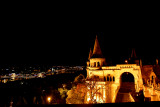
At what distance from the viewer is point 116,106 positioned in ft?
14.4

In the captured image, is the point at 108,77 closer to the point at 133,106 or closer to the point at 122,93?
the point at 122,93

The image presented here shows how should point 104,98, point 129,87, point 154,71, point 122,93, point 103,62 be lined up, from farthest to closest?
1. point 103,62
2. point 129,87
3. point 104,98
4. point 122,93
5. point 154,71

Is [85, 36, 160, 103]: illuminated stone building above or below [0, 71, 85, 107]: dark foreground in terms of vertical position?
above

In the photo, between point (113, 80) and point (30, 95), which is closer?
point (113, 80)

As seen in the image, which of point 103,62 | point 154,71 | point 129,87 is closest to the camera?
point 154,71

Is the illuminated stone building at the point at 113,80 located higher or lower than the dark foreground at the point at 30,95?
higher

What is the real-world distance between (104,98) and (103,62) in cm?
807

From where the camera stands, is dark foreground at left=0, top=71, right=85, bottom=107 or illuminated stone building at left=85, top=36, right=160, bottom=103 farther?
dark foreground at left=0, top=71, right=85, bottom=107

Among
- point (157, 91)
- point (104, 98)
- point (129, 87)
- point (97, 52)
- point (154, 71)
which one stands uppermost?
point (97, 52)

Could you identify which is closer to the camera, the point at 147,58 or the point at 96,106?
the point at 96,106

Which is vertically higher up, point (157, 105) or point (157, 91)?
point (157, 105)

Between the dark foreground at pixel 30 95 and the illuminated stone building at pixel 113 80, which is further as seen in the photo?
the dark foreground at pixel 30 95

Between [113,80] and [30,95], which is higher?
[113,80]

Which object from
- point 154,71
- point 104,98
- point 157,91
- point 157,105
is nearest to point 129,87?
point 104,98
